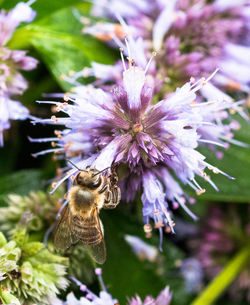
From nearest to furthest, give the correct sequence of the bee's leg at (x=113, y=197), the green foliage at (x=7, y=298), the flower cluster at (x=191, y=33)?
the green foliage at (x=7, y=298) → the bee's leg at (x=113, y=197) → the flower cluster at (x=191, y=33)

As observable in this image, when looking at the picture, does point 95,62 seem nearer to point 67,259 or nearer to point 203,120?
point 203,120

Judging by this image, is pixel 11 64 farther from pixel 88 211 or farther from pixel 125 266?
pixel 125 266

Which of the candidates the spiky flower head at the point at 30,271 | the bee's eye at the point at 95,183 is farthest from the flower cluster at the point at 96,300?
the bee's eye at the point at 95,183

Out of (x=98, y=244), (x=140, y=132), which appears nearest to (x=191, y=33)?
(x=140, y=132)

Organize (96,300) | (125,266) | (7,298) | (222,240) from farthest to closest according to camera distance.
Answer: (222,240) < (125,266) < (96,300) < (7,298)

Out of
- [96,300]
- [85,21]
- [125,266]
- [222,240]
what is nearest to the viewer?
[96,300]

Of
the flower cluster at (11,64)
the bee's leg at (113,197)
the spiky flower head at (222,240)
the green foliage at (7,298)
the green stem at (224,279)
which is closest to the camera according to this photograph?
the green foliage at (7,298)

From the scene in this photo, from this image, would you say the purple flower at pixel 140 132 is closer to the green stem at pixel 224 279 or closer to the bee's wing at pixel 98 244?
the bee's wing at pixel 98 244

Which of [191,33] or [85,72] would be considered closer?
[85,72]
